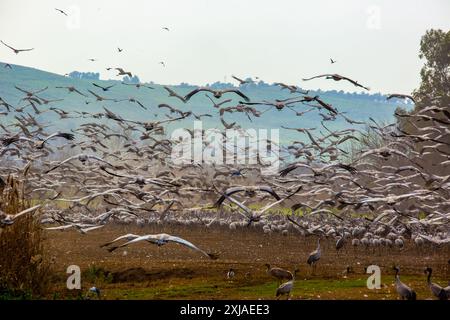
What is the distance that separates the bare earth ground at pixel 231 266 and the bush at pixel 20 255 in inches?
33.0

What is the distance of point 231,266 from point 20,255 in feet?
32.2

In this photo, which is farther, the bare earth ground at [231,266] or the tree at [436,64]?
the tree at [436,64]

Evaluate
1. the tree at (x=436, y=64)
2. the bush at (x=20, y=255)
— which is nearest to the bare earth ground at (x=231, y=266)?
the bush at (x=20, y=255)

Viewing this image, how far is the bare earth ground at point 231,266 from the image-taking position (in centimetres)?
Answer: 2294

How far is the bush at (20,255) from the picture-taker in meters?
20.3

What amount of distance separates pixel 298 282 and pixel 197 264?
5.58 metres

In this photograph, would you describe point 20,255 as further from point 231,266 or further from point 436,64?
point 436,64

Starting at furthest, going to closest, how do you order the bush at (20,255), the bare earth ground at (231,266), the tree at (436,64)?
the tree at (436,64), the bare earth ground at (231,266), the bush at (20,255)

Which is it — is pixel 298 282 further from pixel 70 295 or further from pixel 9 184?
pixel 9 184

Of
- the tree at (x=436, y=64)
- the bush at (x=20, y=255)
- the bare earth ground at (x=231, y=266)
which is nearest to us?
the bush at (x=20, y=255)

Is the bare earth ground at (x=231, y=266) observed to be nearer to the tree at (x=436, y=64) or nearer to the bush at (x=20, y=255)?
the bush at (x=20, y=255)

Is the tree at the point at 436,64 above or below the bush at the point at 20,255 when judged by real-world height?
above

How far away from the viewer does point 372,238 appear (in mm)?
34750
